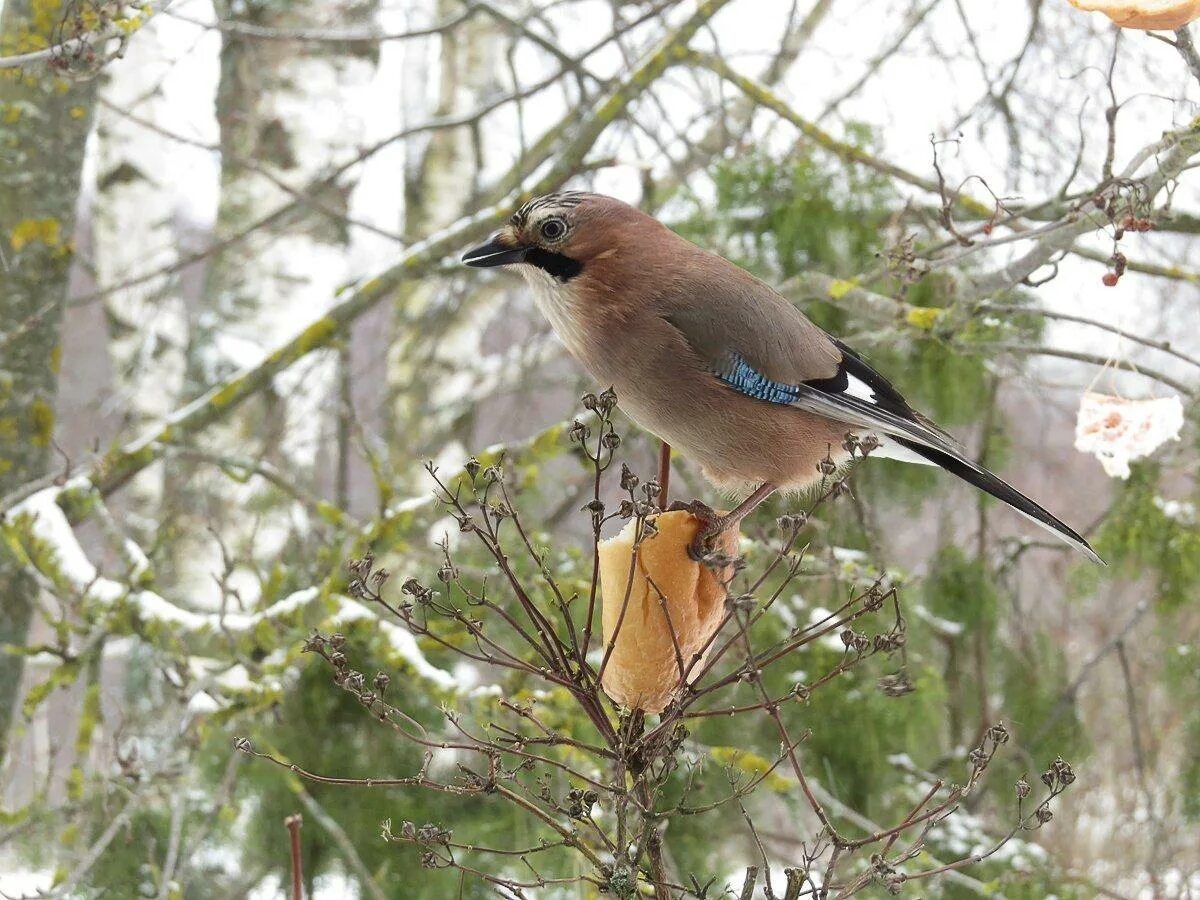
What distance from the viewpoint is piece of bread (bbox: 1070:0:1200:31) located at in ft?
4.18

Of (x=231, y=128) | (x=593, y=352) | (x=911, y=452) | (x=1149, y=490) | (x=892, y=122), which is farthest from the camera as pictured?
(x=231, y=128)

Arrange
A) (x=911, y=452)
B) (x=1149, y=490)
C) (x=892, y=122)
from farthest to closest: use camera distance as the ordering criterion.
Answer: (x=892, y=122)
(x=1149, y=490)
(x=911, y=452)

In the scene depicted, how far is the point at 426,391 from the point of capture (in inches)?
215

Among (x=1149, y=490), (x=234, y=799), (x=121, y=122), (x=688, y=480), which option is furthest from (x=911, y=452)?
(x=121, y=122)

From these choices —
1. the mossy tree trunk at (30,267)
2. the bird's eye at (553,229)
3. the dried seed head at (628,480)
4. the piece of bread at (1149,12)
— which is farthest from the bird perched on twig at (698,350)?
the mossy tree trunk at (30,267)

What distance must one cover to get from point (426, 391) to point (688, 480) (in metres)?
2.82

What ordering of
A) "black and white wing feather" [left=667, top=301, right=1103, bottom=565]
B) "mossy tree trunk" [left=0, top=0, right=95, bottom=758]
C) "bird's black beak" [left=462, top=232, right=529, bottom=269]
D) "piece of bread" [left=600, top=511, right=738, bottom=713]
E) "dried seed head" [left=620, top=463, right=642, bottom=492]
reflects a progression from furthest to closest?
"mossy tree trunk" [left=0, top=0, right=95, bottom=758] → "black and white wing feather" [left=667, top=301, right=1103, bottom=565] → "bird's black beak" [left=462, top=232, right=529, bottom=269] → "piece of bread" [left=600, top=511, right=738, bottom=713] → "dried seed head" [left=620, top=463, right=642, bottom=492]

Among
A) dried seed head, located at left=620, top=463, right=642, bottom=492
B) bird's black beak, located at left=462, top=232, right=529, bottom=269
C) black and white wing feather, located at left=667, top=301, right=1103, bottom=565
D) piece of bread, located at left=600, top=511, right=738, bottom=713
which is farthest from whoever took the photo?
black and white wing feather, located at left=667, top=301, right=1103, bottom=565

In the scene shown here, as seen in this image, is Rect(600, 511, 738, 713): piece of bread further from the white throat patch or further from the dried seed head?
the white throat patch

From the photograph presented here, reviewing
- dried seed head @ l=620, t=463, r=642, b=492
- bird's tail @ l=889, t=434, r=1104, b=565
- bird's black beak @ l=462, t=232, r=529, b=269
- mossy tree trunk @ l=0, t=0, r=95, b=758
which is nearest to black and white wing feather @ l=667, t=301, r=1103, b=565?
bird's tail @ l=889, t=434, r=1104, b=565

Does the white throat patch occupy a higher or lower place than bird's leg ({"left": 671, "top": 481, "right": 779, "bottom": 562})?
higher

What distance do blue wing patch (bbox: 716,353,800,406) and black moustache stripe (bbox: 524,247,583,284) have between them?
0.24m

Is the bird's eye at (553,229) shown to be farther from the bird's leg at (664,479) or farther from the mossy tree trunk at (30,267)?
the mossy tree trunk at (30,267)

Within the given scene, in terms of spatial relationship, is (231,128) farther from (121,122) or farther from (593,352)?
(593,352)
